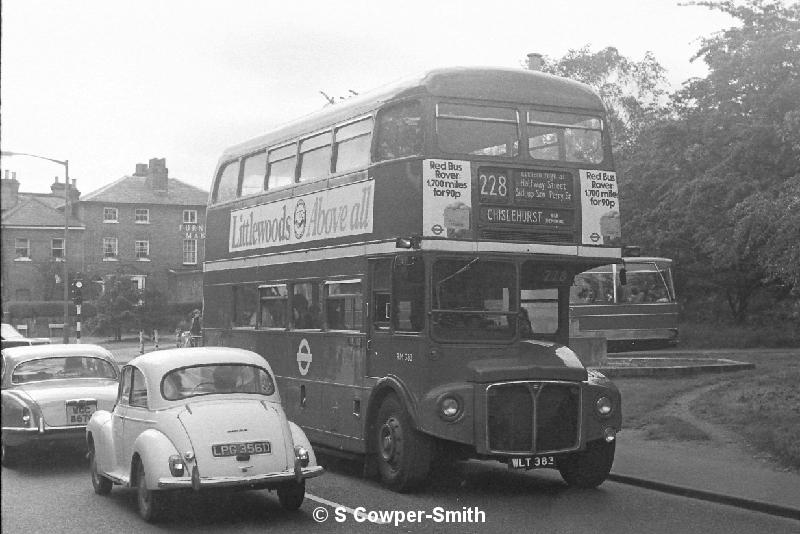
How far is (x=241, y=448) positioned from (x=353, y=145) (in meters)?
5.10

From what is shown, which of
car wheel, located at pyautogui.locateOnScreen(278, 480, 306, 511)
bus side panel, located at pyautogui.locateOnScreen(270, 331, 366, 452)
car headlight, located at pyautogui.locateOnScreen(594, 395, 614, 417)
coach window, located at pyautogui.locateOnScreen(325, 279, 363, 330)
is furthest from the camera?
coach window, located at pyautogui.locateOnScreen(325, 279, 363, 330)

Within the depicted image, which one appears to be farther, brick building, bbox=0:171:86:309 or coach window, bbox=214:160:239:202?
brick building, bbox=0:171:86:309

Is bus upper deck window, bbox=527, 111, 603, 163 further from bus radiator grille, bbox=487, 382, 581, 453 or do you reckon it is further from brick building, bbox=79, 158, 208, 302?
brick building, bbox=79, 158, 208, 302

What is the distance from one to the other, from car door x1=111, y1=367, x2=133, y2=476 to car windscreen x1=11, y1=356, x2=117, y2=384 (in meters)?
3.68

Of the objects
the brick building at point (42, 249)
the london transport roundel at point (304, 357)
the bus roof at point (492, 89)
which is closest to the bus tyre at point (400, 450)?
the london transport roundel at point (304, 357)

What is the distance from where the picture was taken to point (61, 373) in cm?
1441

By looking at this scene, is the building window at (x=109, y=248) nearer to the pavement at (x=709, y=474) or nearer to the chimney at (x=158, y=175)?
the chimney at (x=158, y=175)

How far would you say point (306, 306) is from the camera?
14.7 m

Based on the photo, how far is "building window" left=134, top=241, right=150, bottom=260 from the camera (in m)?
83.5

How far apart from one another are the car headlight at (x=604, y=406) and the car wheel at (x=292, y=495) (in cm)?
337

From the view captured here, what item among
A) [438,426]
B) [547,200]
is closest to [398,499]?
[438,426]

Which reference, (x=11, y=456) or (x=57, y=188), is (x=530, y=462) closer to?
(x=11, y=456)

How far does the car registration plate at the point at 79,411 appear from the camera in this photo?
13295 millimetres

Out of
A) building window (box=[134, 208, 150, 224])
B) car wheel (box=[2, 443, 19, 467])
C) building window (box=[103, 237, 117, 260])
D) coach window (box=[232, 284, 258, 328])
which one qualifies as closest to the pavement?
coach window (box=[232, 284, 258, 328])
